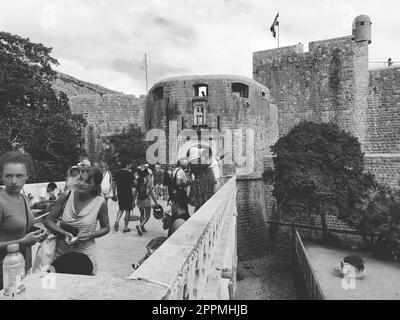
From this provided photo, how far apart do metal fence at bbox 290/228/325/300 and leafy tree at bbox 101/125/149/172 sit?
10780 millimetres

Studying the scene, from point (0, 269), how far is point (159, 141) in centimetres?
1911

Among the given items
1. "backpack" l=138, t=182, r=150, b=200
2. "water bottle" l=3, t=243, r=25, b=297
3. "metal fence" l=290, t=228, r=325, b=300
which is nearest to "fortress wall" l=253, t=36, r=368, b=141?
"metal fence" l=290, t=228, r=325, b=300

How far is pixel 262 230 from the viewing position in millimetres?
20859

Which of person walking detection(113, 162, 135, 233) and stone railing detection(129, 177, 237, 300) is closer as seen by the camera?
stone railing detection(129, 177, 237, 300)

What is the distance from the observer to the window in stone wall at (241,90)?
2083cm

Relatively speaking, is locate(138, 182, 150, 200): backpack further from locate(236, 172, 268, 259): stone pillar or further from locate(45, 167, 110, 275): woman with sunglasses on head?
locate(236, 172, 268, 259): stone pillar

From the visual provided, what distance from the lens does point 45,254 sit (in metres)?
2.87

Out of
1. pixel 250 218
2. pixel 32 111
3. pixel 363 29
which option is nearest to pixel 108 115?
pixel 32 111

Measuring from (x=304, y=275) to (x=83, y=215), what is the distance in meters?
13.7

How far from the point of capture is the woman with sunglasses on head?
10.3 feet

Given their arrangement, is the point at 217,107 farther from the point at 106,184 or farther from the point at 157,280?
the point at 157,280

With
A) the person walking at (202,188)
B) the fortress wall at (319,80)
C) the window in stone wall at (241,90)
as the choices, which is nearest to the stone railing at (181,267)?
the person walking at (202,188)

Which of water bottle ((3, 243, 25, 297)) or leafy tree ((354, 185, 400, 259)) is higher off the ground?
water bottle ((3, 243, 25, 297))

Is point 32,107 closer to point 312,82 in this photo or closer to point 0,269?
point 0,269
